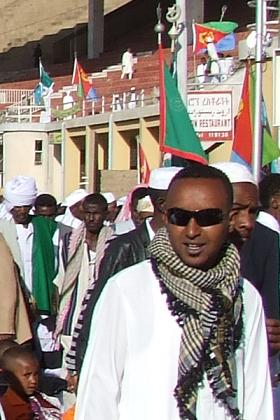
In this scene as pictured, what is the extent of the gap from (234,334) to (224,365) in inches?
4.1

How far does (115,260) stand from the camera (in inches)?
215

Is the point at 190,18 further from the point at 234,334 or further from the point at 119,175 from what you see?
the point at 234,334

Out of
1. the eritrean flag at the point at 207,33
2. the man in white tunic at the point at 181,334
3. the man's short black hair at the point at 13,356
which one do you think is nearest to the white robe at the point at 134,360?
the man in white tunic at the point at 181,334

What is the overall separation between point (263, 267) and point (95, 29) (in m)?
45.3

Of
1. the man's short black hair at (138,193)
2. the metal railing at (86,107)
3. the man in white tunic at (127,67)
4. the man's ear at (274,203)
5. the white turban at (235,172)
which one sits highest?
the man in white tunic at (127,67)

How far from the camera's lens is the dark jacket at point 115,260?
17.8ft

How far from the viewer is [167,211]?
384cm

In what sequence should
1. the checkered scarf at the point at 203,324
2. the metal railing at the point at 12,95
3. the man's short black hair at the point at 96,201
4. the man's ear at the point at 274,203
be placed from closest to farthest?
the checkered scarf at the point at 203,324, the man's ear at the point at 274,203, the man's short black hair at the point at 96,201, the metal railing at the point at 12,95

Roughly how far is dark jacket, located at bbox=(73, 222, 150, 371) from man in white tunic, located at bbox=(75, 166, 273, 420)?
1586 mm

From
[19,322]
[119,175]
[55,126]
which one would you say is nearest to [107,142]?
[55,126]

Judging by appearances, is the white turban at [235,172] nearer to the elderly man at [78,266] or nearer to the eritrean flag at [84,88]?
the elderly man at [78,266]

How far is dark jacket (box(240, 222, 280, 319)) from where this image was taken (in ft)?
17.4

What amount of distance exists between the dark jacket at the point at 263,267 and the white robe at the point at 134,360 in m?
1.58

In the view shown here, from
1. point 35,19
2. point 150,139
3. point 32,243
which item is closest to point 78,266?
point 32,243
